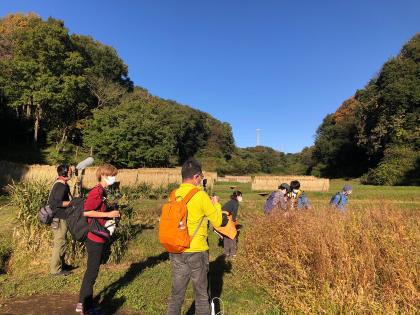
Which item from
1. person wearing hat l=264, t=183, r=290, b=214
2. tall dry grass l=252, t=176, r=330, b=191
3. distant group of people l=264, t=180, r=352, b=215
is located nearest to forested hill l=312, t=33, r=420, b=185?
tall dry grass l=252, t=176, r=330, b=191

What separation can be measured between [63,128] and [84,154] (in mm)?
5873

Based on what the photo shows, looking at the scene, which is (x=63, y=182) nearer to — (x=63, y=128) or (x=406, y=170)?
(x=406, y=170)

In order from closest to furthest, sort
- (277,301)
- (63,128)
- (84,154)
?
(277,301) < (84,154) < (63,128)

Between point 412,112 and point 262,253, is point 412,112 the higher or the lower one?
the higher one

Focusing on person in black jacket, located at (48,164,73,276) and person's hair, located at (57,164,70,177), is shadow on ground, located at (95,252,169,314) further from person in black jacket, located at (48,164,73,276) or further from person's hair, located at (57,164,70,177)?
person's hair, located at (57,164,70,177)

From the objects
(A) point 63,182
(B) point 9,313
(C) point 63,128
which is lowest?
(B) point 9,313

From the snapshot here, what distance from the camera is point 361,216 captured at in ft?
22.9

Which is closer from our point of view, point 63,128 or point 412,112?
point 412,112

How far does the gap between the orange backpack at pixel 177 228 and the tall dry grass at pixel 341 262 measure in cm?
180

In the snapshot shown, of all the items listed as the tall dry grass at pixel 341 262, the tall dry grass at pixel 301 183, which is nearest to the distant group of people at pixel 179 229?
the tall dry grass at pixel 341 262

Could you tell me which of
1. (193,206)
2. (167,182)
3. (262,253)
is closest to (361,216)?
(262,253)

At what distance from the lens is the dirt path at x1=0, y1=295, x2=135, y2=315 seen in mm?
5230

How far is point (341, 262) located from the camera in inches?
203

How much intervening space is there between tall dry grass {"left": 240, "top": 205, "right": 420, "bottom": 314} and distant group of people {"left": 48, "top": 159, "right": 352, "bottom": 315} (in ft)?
4.37
